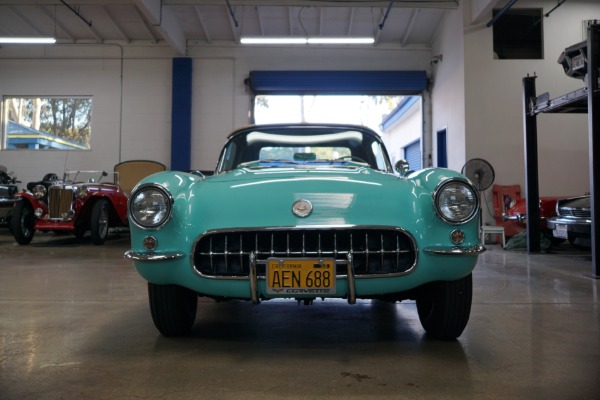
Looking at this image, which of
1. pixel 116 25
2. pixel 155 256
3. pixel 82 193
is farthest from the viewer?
pixel 116 25

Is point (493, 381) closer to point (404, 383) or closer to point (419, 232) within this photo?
point (404, 383)

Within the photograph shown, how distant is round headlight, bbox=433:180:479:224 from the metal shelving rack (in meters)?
3.33

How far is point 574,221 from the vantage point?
6.09 meters

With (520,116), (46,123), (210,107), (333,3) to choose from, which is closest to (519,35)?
(520,116)

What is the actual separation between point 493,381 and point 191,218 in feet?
4.98

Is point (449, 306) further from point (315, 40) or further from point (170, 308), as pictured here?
point (315, 40)

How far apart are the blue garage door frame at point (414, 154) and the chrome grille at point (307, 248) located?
514 inches

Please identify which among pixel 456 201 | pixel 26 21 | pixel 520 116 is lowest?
pixel 456 201

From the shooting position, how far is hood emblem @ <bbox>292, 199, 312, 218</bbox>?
83.5 inches

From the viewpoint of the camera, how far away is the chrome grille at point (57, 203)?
773cm

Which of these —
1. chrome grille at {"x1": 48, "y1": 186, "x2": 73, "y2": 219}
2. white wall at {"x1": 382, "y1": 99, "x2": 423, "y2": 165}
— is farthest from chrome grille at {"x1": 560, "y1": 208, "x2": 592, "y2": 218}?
white wall at {"x1": 382, "y1": 99, "x2": 423, "y2": 165}

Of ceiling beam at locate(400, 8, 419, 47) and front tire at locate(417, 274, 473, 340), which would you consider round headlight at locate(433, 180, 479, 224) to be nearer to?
front tire at locate(417, 274, 473, 340)

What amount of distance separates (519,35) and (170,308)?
938 cm

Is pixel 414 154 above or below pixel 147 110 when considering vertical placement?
below
